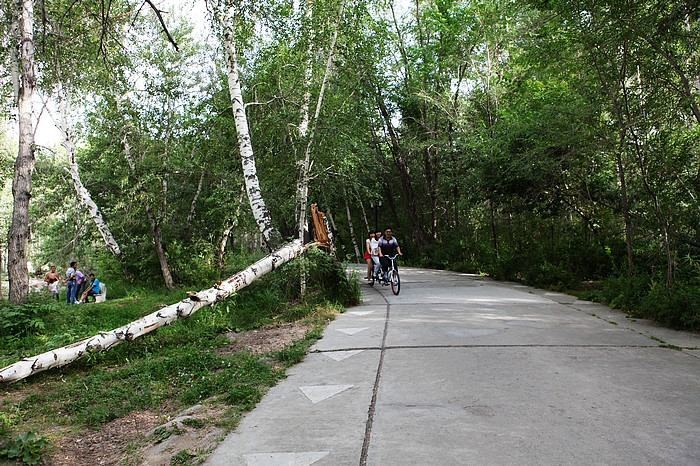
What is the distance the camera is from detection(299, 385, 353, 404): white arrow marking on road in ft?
15.4

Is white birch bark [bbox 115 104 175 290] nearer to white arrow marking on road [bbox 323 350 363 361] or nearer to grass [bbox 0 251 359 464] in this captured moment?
grass [bbox 0 251 359 464]

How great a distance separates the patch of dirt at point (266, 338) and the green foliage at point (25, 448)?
3.06m

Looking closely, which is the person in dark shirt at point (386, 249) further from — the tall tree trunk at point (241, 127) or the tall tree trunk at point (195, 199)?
the tall tree trunk at point (195, 199)

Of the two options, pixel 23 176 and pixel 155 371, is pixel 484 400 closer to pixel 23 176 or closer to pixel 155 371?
pixel 155 371

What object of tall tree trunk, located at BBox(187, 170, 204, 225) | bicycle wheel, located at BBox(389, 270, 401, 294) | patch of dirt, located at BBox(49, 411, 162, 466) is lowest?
patch of dirt, located at BBox(49, 411, 162, 466)

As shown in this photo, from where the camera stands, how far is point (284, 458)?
3.34 m

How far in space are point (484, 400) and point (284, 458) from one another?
191cm

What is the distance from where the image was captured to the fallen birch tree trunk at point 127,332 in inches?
232

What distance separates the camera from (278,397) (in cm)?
480

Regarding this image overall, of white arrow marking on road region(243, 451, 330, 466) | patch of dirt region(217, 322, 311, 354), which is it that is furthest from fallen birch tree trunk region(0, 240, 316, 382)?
white arrow marking on road region(243, 451, 330, 466)

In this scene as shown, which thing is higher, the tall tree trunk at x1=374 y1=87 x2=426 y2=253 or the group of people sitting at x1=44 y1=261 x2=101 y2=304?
the tall tree trunk at x1=374 y1=87 x2=426 y2=253

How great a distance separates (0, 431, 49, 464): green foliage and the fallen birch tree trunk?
2.17 meters

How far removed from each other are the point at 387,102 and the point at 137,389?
23.3 meters

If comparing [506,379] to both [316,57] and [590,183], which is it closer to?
[316,57]
